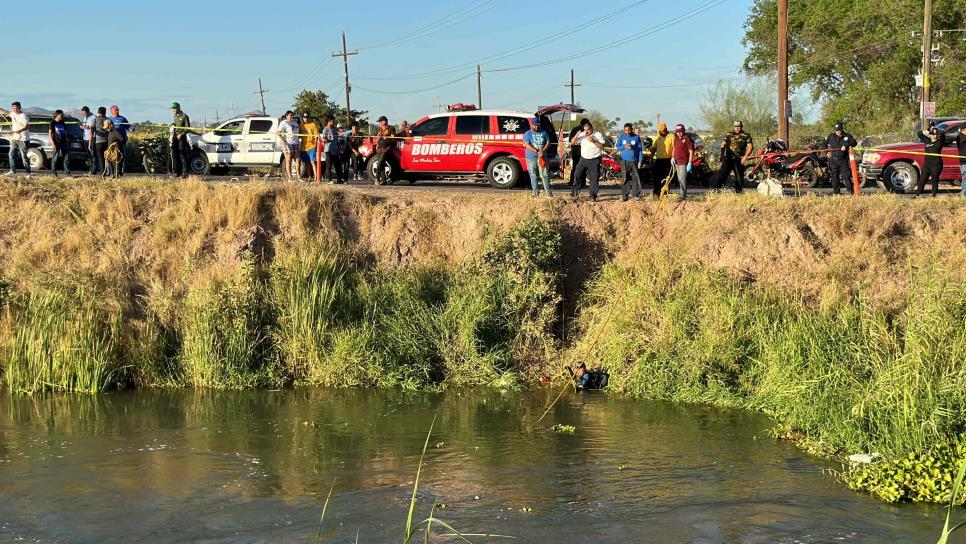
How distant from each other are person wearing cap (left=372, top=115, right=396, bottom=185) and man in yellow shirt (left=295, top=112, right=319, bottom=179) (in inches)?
A: 50.3

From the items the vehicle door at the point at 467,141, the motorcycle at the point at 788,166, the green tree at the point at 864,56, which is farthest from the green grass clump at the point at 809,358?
the green tree at the point at 864,56

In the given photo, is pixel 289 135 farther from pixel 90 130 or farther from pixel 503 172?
pixel 503 172

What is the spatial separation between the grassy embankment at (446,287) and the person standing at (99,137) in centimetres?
332

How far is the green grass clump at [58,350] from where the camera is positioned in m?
14.1

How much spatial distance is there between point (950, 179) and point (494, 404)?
A: 12929mm

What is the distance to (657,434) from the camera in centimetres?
1195

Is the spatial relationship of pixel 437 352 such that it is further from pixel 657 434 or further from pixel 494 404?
pixel 657 434

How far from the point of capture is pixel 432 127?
21.4 meters

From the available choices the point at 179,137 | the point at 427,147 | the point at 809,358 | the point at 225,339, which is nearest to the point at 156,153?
the point at 179,137

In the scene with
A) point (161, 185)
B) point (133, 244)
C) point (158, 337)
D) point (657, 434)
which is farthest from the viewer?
point (161, 185)

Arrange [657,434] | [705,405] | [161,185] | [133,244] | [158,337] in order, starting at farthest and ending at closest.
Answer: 1. [161,185]
2. [133,244]
3. [158,337]
4. [705,405]
5. [657,434]

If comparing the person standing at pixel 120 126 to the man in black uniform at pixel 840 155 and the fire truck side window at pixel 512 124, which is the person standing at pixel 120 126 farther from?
the man in black uniform at pixel 840 155

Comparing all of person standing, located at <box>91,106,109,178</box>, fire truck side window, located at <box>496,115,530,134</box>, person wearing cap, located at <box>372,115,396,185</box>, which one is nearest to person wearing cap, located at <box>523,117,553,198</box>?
fire truck side window, located at <box>496,115,530,134</box>

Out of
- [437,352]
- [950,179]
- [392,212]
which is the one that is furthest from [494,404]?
[950,179]
